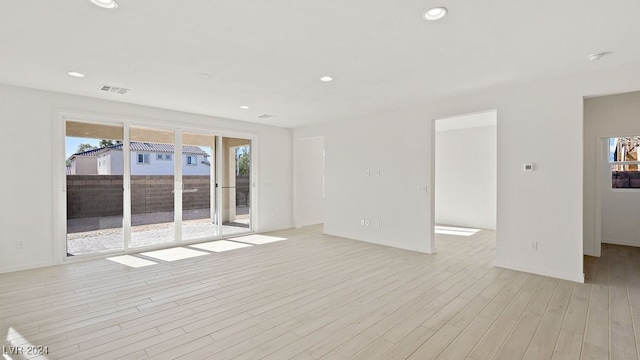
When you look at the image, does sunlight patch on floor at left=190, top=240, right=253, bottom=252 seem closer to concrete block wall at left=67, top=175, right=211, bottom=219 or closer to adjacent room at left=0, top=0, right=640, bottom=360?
adjacent room at left=0, top=0, right=640, bottom=360

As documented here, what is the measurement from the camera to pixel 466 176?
791 cm

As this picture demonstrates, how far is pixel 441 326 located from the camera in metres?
2.55

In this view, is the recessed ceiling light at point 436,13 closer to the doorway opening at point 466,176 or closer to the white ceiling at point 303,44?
the white ceiling at point 303,44

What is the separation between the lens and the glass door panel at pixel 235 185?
6410 mm

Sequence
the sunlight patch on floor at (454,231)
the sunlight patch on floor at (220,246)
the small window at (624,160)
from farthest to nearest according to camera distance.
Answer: the sunlight patch on floor at (454,231)
the small window at (624,160)
the sunlight patch on floor at (220,246)

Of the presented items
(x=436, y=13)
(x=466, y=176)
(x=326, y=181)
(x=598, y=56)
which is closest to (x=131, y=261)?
(x=326, y=181)

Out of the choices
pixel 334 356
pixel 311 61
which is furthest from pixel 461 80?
pixel 334 356

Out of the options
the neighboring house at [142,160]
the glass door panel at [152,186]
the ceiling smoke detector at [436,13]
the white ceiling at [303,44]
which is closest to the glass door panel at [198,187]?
the neighboring house at [142,160]

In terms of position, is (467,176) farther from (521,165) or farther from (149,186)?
(149,186)

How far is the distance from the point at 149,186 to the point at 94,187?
31.9 inches

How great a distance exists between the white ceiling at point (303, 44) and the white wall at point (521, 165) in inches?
13.5

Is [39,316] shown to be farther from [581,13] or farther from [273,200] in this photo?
[581,13]

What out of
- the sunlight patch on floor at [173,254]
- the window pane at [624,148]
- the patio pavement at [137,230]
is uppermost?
the window pane at [624,148]

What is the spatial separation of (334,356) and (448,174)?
7237mm
